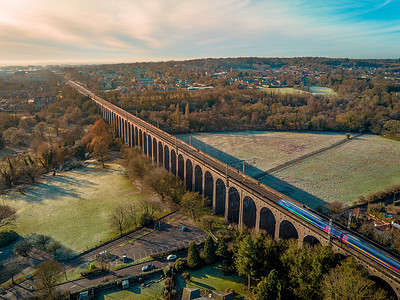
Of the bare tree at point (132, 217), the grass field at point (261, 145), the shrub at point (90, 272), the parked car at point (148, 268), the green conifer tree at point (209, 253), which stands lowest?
the shrub at point (90, 272)

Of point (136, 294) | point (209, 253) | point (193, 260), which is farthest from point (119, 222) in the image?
point (209, 253)

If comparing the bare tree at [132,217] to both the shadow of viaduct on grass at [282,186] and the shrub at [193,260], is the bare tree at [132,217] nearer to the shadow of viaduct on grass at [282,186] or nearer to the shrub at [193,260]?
the shrub at [193,260]

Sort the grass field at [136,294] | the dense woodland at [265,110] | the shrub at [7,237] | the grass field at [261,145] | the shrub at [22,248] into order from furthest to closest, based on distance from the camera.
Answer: the dense woodland at [265,110], the grass field at [261,145], the shrub at [7,237], the shrub at [22,248], the grass field at [136,294]

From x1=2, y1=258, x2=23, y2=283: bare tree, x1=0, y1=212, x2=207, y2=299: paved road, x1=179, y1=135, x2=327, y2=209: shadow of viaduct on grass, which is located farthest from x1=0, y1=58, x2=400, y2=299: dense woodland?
x1=179, y1=135, x2=327, y2=209: shadow of viaduct on grass

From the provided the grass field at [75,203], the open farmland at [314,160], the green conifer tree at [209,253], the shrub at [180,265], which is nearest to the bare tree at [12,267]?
the grass field at [75,203]

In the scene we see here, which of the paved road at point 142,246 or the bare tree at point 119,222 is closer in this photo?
the paved road at point 142,246

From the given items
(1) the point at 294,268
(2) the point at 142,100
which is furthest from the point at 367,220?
(2) the point at 142,100
